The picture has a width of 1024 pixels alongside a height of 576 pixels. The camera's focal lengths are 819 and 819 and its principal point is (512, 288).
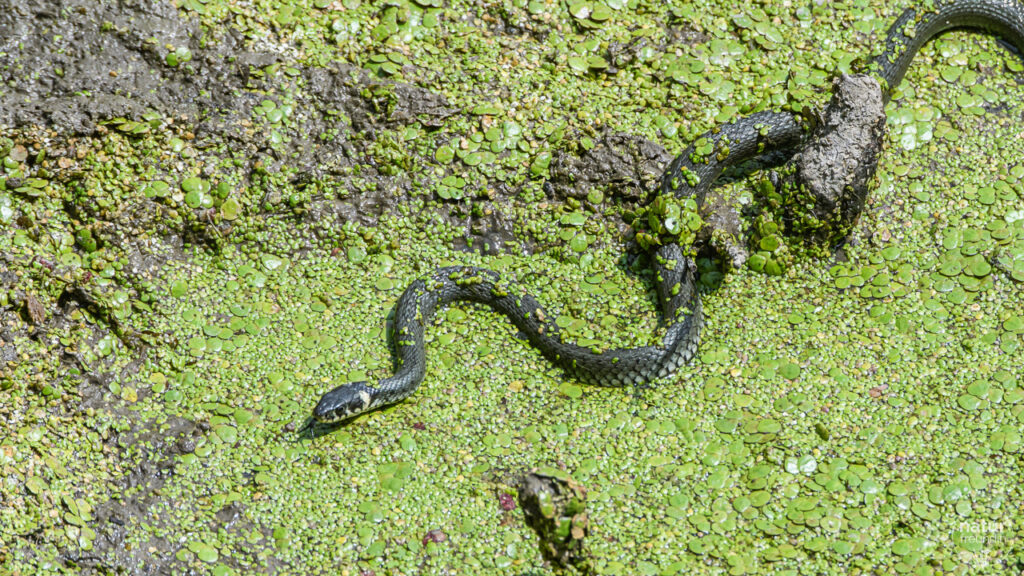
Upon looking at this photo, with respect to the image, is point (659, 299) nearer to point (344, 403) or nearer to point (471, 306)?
point (471, 306)

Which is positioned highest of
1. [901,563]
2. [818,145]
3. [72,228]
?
[818,145]

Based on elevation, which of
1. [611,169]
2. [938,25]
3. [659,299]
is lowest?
[659,299]

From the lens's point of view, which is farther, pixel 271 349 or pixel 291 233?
pixel 291 233

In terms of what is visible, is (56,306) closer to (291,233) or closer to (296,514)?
(291,233)

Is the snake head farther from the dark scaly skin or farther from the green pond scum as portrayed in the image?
the green pond scum

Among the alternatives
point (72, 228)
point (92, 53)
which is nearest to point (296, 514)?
point (72, 228)

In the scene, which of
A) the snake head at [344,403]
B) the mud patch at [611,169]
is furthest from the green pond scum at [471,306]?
the snake head at [344,403]

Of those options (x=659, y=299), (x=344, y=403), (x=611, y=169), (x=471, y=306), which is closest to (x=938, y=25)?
(x=611, y=169)
